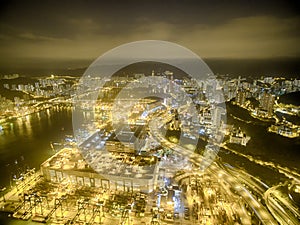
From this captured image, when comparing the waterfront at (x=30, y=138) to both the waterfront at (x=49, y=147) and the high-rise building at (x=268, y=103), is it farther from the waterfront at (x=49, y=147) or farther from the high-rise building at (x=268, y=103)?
the high-rise building at (x=268, y=103)

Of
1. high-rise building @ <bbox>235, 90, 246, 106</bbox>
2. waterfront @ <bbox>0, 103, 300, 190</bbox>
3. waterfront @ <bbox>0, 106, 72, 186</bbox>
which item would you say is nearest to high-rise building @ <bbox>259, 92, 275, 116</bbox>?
waterfront @ <bbox>0, 103, 300, 190</bbox>

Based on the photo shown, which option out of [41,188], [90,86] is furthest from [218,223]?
[90,86]

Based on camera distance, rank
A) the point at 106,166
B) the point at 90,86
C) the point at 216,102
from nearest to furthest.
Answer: the point at 106,166
the point at 216,102
the point at 90,86

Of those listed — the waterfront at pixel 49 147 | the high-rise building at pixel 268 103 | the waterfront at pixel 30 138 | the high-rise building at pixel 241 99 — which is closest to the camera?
the waterfront at pixel 49 147

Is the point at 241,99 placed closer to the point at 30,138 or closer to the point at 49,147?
the point at 49,147

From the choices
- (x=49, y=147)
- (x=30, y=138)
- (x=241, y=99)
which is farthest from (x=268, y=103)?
(x=30, y=138)

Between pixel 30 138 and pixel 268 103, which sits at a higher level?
pixel 268 103

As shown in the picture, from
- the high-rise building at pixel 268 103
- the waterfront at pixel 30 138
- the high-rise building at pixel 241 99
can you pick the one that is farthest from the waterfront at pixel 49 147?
the high-rise building at pixel 241 99

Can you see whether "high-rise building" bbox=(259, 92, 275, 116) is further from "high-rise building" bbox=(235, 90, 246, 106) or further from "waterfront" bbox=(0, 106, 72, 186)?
"waterfront" bbox=(0, 106, 72, 186)

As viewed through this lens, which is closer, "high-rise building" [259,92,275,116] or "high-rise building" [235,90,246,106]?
"high-rise building" [259,92,275,116]

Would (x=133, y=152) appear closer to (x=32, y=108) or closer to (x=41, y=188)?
(x=41, y=188)

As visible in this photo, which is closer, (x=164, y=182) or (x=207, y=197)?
(x=207, y=197)
